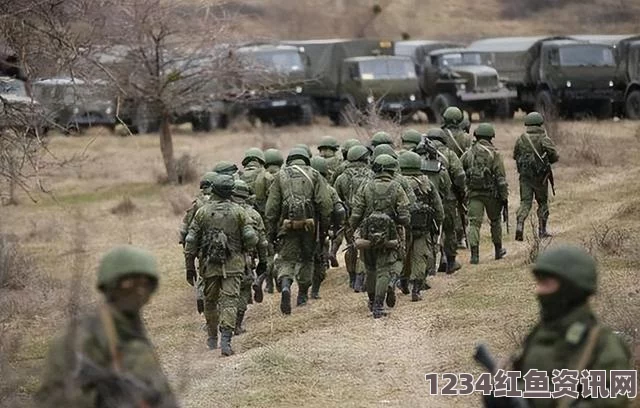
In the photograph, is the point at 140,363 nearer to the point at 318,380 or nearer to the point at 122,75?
the point at 318,380

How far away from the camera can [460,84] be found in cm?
3606

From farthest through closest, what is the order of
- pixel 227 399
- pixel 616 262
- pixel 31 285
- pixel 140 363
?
pixel 31 285
pixel 616 262
pixel 227 399
pixel 140 363

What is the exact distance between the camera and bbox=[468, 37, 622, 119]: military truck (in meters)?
34.9

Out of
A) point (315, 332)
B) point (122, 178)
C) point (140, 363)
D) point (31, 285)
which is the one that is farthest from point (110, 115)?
point (140, 363)

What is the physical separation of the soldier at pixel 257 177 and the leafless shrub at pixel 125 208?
10.5 m

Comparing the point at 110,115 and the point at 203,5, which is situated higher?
the point at 203,5

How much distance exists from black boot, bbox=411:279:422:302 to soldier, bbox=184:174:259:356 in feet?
7.34

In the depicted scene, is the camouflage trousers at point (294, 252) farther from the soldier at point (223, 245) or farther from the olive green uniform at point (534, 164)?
the olive green uniform at point (534, 164)

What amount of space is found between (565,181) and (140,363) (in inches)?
730

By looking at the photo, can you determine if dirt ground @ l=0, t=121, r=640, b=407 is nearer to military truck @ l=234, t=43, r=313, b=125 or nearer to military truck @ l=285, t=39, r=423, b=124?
military truck @ l=234, t=43, r=313, b=125

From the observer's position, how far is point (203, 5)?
29.0 metres

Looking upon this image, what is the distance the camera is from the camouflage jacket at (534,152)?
1719 cm

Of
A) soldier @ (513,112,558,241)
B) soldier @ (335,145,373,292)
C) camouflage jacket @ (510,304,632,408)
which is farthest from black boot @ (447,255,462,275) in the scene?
camouflage jacket @ (510,304,632,408)

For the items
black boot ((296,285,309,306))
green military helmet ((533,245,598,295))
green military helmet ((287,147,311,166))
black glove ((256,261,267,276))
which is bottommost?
black boot ((296,285,309,306))
